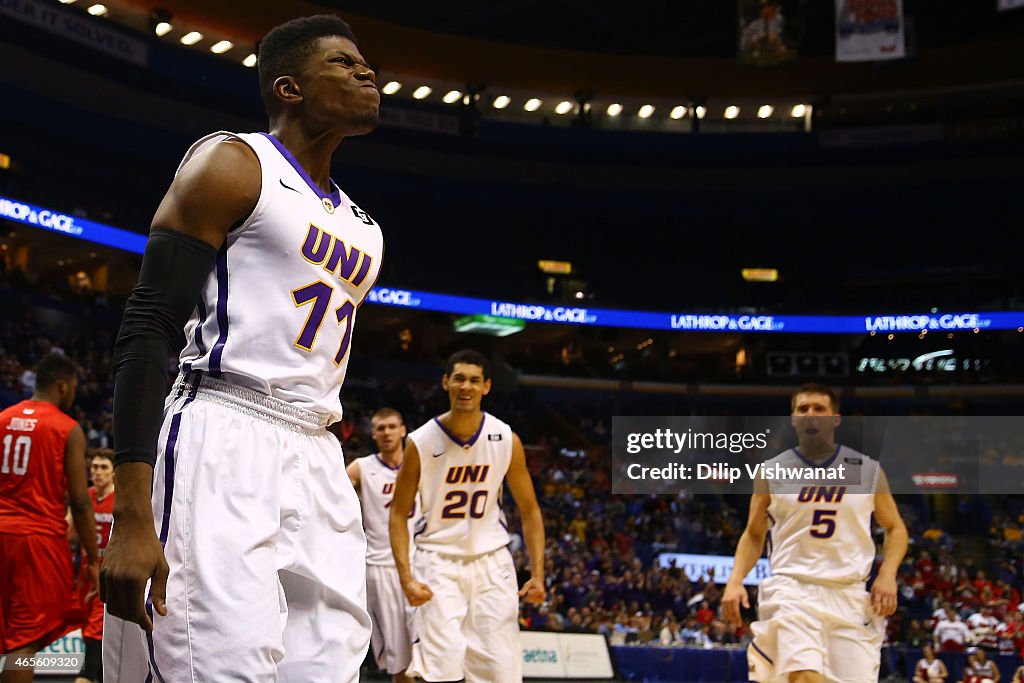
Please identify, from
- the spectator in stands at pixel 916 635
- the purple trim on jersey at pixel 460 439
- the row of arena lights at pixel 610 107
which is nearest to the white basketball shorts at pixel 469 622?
the purple trim on jersey at pixel 460 439

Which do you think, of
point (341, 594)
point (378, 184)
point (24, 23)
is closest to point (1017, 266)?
point (378, 184)

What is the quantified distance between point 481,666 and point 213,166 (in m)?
4.31

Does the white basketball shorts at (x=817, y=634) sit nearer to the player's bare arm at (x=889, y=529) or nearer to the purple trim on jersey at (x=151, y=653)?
the player's bare arm at (x=889, y=529)

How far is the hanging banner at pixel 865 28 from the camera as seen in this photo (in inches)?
822

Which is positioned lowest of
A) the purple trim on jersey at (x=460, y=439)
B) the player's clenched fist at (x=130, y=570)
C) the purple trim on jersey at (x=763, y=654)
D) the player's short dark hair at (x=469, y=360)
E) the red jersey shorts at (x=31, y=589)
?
the purple trim on jersey at (x=763, y=654)

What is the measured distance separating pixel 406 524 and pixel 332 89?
3976 millimetres

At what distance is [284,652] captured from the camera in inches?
84.0

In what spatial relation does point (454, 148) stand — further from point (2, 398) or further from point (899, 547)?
point (899, 547)

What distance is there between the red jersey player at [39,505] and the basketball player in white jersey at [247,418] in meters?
4.03

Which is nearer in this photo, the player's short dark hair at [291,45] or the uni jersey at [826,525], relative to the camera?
the player's short dark hair at [291,45]

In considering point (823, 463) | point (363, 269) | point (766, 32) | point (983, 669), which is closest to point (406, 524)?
point (823, 463)

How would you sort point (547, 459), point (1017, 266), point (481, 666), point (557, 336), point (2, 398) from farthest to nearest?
point (557, 336) → point (1017, 266) → point (547, 459) → point (2, 398) → point (481, 666)

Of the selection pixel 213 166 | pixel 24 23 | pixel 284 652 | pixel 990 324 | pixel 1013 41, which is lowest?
pixel 284 652

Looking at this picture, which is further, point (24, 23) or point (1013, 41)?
point (1013, 41)
